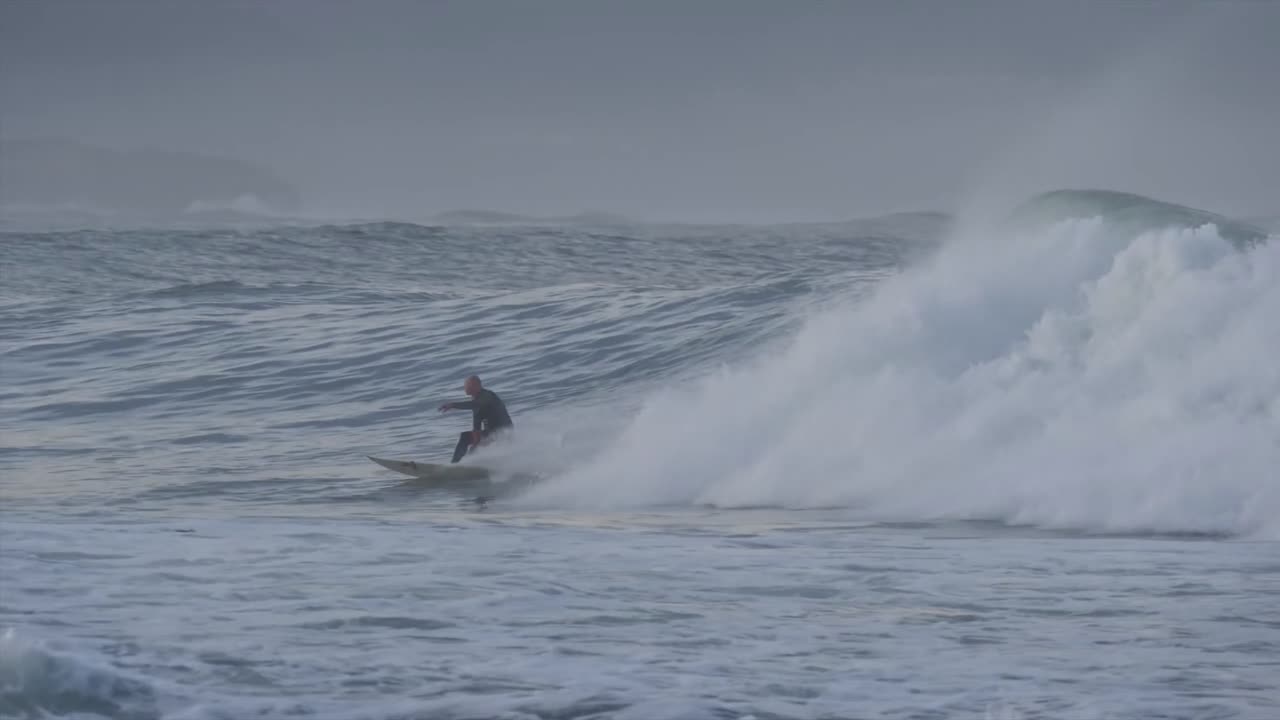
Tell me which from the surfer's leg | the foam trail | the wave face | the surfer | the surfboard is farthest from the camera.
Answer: the surfer

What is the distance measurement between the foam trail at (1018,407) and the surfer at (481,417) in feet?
4.49

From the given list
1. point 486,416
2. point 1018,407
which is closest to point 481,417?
point 486,416

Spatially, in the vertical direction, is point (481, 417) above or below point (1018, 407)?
below

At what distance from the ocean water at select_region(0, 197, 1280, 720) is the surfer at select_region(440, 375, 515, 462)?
0.54 m

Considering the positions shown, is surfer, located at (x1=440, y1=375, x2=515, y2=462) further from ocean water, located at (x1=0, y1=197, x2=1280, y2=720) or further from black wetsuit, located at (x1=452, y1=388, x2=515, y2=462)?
ocean water, located at (x1=0, y1=197, x2=1280, y2=720)

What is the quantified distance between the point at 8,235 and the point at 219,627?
2219 inches

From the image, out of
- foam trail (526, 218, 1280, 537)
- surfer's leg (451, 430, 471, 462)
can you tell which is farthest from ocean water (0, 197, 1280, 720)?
surfer's leg (451, 430, 471, 462)

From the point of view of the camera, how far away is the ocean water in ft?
26.3

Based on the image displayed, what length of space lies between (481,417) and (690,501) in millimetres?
3604

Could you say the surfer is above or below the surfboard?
above

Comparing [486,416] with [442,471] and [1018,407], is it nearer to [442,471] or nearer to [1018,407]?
[442,471]

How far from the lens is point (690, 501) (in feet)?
52.1

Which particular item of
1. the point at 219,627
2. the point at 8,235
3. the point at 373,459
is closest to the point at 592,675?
the point at 219,627

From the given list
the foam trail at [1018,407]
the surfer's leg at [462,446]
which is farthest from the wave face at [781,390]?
the surfer's leg at [462,446]
